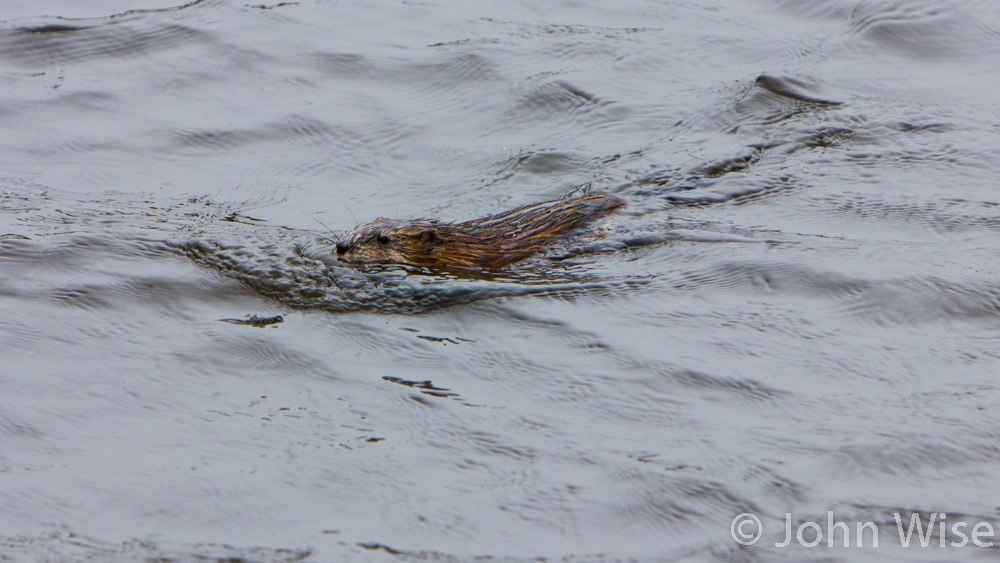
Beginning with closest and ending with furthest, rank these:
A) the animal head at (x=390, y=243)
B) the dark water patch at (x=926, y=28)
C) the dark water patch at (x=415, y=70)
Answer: the animal head at (x=390, y=243) < the dark water patch at (x=415, y=70) < the dark water patch at (x=926, y=28)

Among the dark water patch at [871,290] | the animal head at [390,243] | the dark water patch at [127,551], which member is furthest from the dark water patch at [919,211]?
the dark water patch at [127,551]

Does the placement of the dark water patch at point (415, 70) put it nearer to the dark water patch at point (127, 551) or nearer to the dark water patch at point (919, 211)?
the dark water patch at point (919, 211)

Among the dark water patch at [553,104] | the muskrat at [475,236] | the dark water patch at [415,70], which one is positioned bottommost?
the muskrat at [475,236]

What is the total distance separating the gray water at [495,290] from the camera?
3699mm

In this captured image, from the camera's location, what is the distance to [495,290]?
5719 mm

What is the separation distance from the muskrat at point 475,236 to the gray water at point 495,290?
0.13 metres

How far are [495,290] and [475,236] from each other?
30.1 inches

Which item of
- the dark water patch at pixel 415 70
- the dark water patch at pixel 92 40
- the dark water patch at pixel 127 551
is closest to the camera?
the dark water patch at pixel 127 551

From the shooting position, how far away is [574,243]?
651 centimetres

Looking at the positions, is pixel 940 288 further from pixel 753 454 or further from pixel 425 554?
pixel 425 554

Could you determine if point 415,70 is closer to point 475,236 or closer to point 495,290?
point 475,236

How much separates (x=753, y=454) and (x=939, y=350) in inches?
57.2

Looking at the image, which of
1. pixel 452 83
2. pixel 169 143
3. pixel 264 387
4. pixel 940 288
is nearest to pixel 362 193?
pixel 169 143

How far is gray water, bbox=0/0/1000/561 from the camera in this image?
370 cm
